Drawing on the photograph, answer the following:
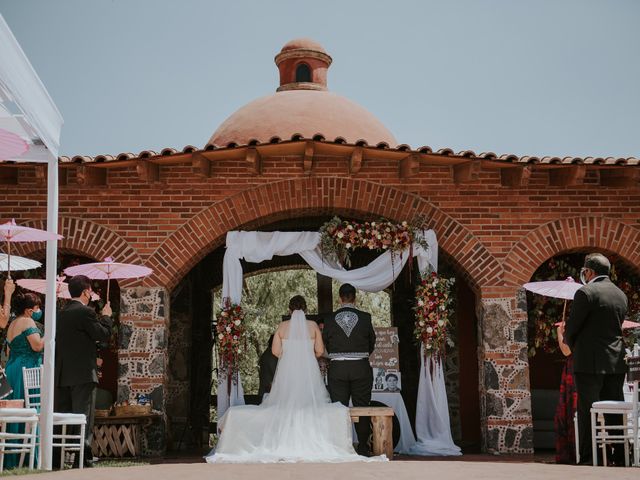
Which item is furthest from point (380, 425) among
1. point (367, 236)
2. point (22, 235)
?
point (22, 235)

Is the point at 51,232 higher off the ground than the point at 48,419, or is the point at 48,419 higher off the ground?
the point at 51,232

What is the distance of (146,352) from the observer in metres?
9.84

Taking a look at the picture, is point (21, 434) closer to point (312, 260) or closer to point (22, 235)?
point (22, 235)

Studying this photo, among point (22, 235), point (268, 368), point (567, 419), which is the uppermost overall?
point (22, 235)

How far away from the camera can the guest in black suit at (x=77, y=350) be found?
298 inches

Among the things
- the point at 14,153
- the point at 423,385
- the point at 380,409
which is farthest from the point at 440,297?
the point at 14,153

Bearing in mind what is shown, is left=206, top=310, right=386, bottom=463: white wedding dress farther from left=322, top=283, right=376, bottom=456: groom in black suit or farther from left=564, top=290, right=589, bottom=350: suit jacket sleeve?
left=564, top=290, right=589, bottom=350: suit jacket sleeve

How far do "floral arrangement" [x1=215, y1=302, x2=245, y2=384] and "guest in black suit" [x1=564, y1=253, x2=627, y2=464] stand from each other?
4.13 meters

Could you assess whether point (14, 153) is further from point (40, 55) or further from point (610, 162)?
point (610, 162)

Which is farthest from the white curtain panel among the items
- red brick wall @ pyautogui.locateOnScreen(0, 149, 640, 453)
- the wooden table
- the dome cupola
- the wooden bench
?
the dome cupola

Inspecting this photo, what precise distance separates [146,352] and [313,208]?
2626 mm

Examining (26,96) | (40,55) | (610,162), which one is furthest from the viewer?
(40,55)

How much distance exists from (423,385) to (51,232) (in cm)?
491

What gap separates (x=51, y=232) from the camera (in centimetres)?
675
